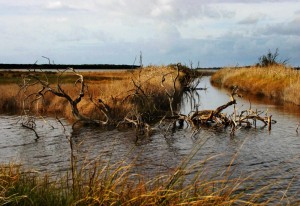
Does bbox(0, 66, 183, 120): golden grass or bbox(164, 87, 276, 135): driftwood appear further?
bbox(0, 66, 183, 120): golden grass

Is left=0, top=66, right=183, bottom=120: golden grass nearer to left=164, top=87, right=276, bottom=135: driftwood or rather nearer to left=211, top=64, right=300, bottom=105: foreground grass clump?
left=164, top=87, right=276, bottom=135: driftwood

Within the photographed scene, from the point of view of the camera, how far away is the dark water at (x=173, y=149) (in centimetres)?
1496

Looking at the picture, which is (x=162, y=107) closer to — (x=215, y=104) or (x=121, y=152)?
(x=215, y=104)

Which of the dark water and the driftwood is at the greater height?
the driftwood

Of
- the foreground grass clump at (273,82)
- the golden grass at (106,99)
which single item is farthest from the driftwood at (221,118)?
the foreground grass clump at (273,82)

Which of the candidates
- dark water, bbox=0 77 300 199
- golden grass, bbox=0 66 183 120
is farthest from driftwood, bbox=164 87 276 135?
golden grass, bbox=0 66 183 120

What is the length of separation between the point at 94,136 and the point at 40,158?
5180mm

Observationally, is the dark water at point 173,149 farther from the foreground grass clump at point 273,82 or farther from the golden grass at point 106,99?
the foreground grass clump at point 273,82

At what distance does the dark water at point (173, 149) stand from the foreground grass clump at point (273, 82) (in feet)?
46.1

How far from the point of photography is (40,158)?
56.3 ft

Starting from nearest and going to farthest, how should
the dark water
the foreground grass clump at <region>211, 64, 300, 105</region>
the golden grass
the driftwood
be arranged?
the dark water, the driftwood, the golden grass, the foreground grass clump at <region>211, 64, 300, 105</region>

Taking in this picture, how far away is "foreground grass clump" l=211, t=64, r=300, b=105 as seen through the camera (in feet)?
131

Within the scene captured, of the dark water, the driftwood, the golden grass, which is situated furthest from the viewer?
the golden grass

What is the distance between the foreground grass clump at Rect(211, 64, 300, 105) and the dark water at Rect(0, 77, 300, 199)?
14.1 meters
